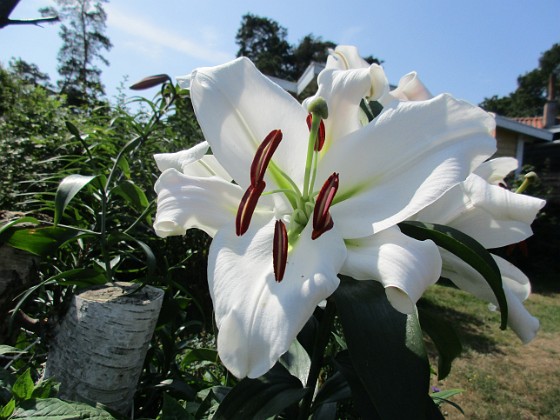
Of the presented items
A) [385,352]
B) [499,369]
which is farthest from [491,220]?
[499,369]

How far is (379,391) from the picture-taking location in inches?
18.2

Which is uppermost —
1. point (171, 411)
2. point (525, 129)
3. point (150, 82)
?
point (525, 129)

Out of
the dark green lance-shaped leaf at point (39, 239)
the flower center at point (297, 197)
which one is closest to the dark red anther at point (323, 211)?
the flower center at point (297, 197)


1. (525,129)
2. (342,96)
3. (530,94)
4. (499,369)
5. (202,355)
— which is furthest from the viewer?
(530,94)

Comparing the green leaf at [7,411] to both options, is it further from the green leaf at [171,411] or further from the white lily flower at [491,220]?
the white lily flower at [491,220]

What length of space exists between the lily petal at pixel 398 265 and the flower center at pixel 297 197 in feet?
0.18

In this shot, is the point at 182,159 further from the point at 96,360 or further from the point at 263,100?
the point at 96,360

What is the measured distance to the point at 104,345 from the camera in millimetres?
815

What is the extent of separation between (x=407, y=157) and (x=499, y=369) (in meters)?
3.73

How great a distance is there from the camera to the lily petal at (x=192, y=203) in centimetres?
53

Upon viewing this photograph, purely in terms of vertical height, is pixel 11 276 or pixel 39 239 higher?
pixel 39 239

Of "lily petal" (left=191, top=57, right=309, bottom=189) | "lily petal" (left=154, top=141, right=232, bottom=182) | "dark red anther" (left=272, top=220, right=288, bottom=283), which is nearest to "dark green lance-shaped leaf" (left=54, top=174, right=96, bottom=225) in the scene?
"lily petal" (left=154, top=141, right=232, bottom=182)

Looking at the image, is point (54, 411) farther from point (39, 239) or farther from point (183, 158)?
point (183, 158)

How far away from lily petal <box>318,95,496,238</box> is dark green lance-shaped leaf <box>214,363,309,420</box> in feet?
0.99
